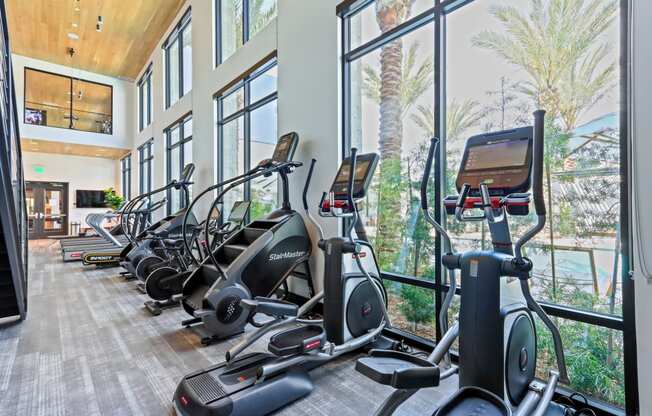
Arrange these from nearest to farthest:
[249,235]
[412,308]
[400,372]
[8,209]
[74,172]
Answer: [400,372], [8,209], [412,308], [249,235], [74,172]

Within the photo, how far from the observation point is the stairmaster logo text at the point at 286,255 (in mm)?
Result: 3620

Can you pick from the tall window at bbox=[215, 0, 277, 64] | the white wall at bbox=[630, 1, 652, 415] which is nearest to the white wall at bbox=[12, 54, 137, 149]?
the tall window at bbox=[215, 0, 277, 64]

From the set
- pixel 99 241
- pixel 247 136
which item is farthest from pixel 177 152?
pixel 247 136

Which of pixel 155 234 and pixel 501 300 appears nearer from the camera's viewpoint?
pixel 501 300

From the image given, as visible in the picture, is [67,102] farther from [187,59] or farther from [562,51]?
[562,51]

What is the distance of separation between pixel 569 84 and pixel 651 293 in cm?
138

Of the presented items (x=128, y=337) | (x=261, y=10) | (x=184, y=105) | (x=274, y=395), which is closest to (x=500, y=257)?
(x=274, y=395)

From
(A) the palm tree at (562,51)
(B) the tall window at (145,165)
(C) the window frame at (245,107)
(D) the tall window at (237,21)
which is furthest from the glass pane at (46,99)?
(A) the palm tree at (562,51)

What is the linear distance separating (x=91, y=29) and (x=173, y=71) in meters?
2.37

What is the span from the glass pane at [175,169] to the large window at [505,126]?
261 inches

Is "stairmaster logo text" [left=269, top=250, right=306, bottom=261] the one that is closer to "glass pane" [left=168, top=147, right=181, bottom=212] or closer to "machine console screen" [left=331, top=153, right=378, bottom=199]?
"machine console screen" [left=331, top=153, right=378, bottom=199]

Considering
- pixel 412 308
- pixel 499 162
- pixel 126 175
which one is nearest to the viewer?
pixel 499 162

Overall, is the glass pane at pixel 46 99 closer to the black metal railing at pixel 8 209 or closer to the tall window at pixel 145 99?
the tall window at pixel 145 99

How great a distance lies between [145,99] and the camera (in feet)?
40.9
